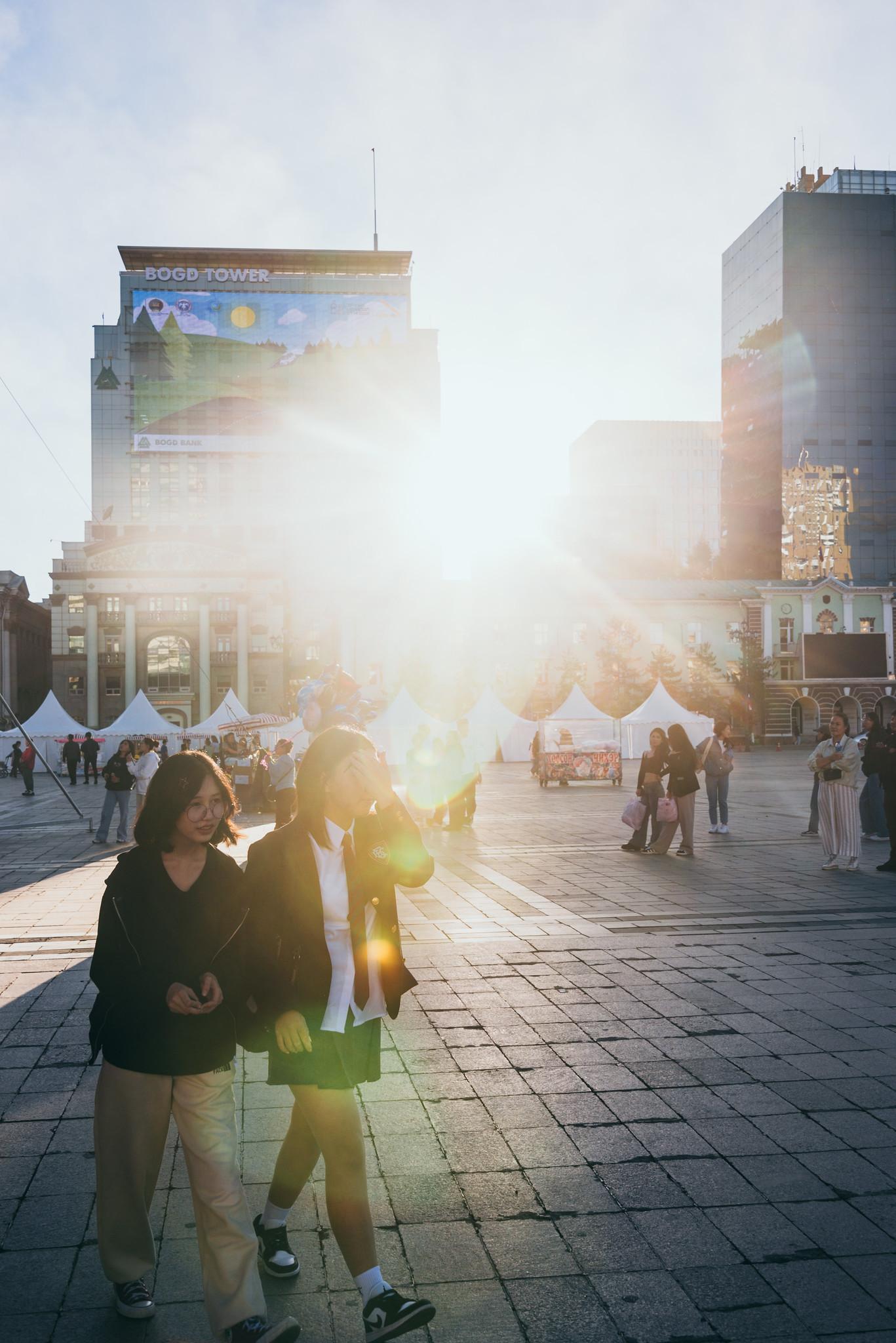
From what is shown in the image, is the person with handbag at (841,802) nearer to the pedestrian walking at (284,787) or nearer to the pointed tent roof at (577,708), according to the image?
the pedestrian walking at (284,787)

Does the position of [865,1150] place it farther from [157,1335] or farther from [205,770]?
[205,770]

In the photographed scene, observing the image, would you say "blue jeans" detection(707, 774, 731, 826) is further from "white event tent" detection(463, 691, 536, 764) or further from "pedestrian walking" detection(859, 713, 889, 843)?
"white event tent" detection(463, 691, 536, 764)

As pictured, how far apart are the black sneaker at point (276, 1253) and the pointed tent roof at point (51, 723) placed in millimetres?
40338

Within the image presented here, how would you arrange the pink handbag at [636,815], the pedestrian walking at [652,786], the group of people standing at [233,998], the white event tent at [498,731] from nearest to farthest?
1. the group of people standing at [233,998]
2. the pedestrian walking at [652,786]
3. the pink handbag at [636,815]
4. the white event tent at [498,731]

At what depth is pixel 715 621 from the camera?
7606 centimetres

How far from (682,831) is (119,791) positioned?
8.01 metres

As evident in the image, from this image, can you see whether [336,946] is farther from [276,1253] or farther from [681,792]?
[681,792]

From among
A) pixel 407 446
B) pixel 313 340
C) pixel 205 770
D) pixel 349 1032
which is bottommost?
pixel 349 1032

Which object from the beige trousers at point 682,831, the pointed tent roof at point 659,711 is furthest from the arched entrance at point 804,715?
the beige trousers at point 682,831

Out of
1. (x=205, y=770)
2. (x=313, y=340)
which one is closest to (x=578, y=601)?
(x=313, y=340)

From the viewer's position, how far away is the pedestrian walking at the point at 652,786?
1390 cm

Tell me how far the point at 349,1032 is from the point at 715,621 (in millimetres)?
75407

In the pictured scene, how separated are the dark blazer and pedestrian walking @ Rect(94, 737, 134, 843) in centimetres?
1325

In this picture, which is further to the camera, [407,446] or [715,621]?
[407,446]
